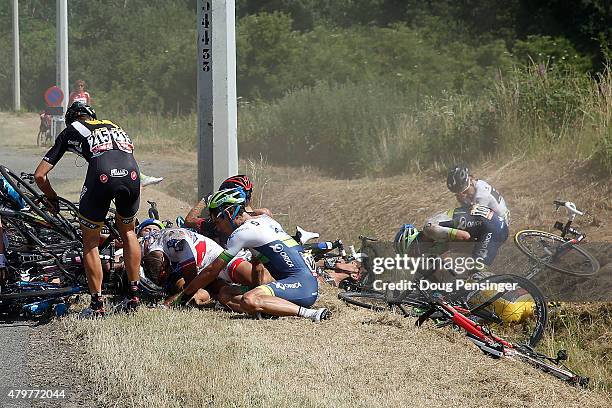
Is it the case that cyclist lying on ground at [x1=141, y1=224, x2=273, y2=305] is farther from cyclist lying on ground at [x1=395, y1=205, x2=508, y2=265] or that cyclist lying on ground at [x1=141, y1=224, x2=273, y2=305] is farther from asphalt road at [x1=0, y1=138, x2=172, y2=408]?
cyclist lying on ground at [x1=395, y1=205, x2=508, y2=265]

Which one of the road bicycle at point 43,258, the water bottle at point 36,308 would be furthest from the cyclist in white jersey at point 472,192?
the water bottle at point 36,308

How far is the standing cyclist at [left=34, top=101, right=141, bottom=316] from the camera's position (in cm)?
919

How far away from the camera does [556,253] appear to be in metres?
12.9

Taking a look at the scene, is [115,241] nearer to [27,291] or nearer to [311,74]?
[27,291]

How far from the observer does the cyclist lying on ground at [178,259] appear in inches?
392

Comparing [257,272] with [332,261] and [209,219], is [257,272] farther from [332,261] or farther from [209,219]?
[332,261]

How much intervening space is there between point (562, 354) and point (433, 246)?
309 centimetres

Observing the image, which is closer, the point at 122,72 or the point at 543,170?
the point at 543,170

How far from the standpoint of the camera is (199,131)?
1283 cm

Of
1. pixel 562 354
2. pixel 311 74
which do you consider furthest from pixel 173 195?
pixel 311 74

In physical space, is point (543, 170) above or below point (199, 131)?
below

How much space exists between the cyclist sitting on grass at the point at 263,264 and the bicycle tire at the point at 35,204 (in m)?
1.52

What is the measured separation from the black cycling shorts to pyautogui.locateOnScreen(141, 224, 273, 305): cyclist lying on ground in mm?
874

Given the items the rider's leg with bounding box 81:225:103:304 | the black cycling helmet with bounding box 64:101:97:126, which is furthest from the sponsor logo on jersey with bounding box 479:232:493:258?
the black cycling helmet with bounding box 64:101:97:126
